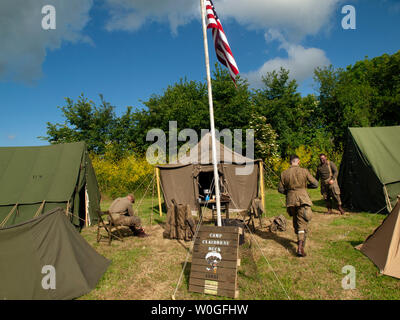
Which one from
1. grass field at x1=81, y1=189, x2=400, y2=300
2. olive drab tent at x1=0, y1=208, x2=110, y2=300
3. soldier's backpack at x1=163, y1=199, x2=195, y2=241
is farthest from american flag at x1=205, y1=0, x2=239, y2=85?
olive drab tent at x1=0, y1=208, x2=110, y2=300

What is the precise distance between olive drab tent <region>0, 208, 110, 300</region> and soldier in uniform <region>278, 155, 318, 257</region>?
368 cm

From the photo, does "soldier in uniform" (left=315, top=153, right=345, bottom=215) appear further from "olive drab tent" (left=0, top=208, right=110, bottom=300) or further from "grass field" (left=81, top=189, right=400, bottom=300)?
"olive drab tent" (left=0, top=208, right=110, bottom=300)

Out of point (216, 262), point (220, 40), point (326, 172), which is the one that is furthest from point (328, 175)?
point (216, 262)

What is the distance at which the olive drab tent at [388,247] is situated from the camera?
3953 millimetres

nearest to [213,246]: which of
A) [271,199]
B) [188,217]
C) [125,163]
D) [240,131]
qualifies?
[188,217]

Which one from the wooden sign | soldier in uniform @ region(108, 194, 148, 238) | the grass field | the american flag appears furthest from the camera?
soldier in uniform @ region(108, 194, 148, 238)

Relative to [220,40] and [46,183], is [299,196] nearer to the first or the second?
[220,40]

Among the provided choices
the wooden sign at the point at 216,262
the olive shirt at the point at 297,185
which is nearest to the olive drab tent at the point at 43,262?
the wooden sign at the point at 216,262

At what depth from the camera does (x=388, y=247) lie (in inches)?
161

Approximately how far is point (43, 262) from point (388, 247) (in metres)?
5.13

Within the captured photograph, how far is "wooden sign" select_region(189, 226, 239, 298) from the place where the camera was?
346 centimetres

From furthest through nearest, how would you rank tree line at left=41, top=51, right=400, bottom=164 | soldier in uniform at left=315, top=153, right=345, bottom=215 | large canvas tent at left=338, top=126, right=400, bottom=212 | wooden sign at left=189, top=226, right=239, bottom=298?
tree line at left=41, top=51, right=400, bottom=164
soldier in uniform at left=315, top=153, right=345, bottom=215
large canvas tent at left=338, top=126, right=400, bottom=212
wooden sign at left=189, top=226, right=239, bottom=298

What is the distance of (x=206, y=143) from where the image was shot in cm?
1060

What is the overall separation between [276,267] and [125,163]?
45.8 feet
